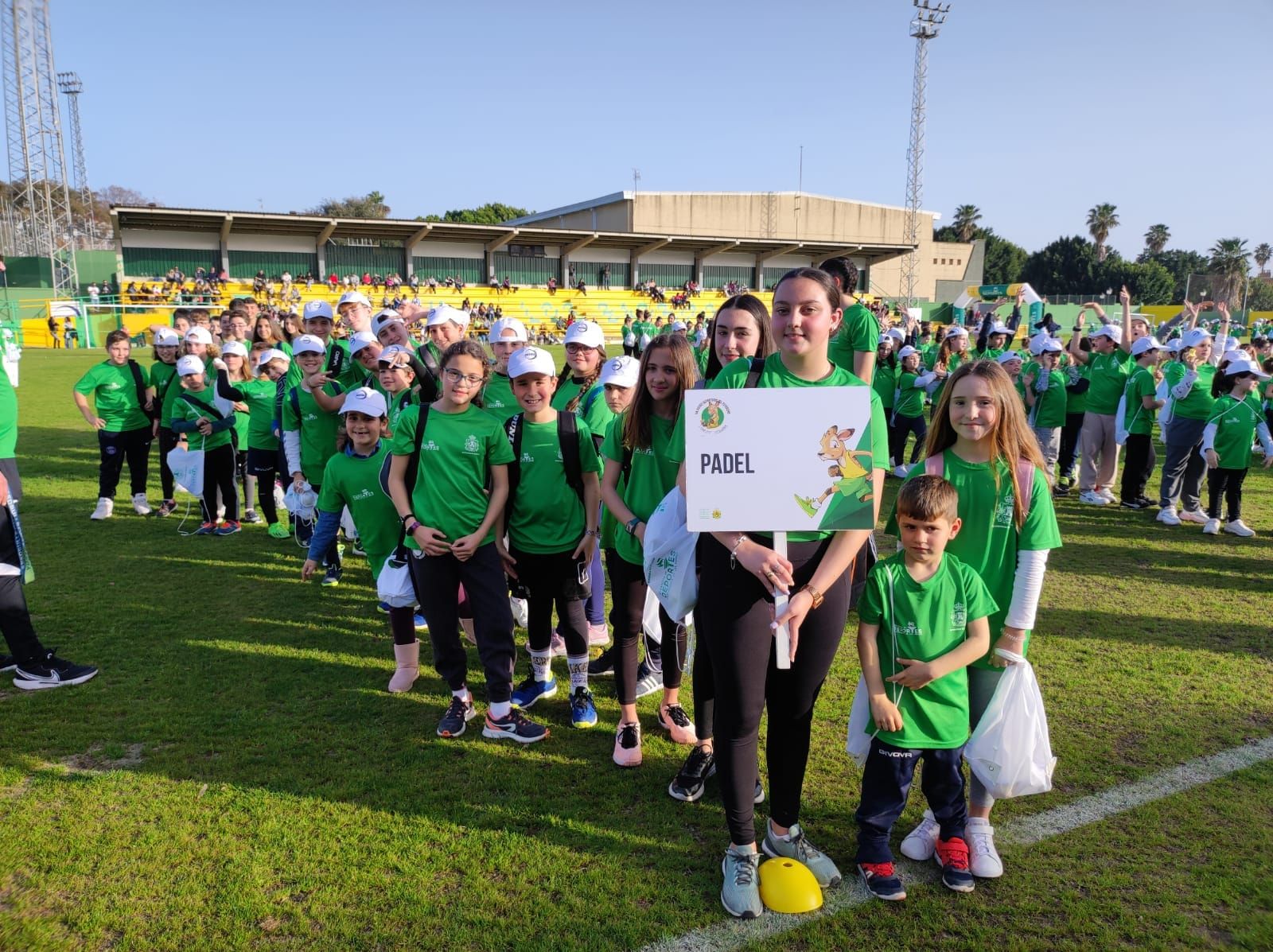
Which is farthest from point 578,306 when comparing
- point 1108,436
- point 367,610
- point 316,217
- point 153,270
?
point 367,610

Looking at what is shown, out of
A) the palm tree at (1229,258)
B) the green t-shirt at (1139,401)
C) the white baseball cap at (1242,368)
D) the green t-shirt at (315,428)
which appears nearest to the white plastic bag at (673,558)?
the green t-shirt at (315,428)

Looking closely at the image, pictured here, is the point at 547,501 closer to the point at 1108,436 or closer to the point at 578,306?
the point at 1108,436

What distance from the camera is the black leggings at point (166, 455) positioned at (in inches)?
339

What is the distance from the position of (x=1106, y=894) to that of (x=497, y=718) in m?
2.82

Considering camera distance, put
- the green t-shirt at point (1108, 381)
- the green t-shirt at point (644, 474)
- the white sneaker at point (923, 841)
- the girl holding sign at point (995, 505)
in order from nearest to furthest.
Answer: the girl holding sign at point (995, 505) → the white sneaker at point (923, 841) → the green t-shirt at point (644, 474) → the green t-shirt at point (1108, 381)

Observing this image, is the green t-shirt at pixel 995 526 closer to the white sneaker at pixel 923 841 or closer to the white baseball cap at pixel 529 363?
the white sneaker at pixel 923 841

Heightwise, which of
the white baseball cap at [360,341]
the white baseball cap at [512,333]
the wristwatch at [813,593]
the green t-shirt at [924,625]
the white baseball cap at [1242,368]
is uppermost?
the white baseball cap at [512,333]

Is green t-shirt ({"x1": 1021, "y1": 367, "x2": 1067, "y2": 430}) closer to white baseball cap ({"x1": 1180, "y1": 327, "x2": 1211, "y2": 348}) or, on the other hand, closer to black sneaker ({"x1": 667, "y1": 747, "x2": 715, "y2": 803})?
white baseball cap ({"x1": 1180, "y1": 327, "x2": 1211, "y2": 348})

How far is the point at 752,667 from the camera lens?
273cm

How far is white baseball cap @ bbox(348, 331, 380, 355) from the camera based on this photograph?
6.43 m

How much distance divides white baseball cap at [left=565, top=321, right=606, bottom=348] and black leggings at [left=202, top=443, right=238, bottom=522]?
192 inches

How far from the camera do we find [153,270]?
39.9 meters

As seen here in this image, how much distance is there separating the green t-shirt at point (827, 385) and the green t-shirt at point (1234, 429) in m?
7.32

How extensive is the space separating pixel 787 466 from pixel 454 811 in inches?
89.0
